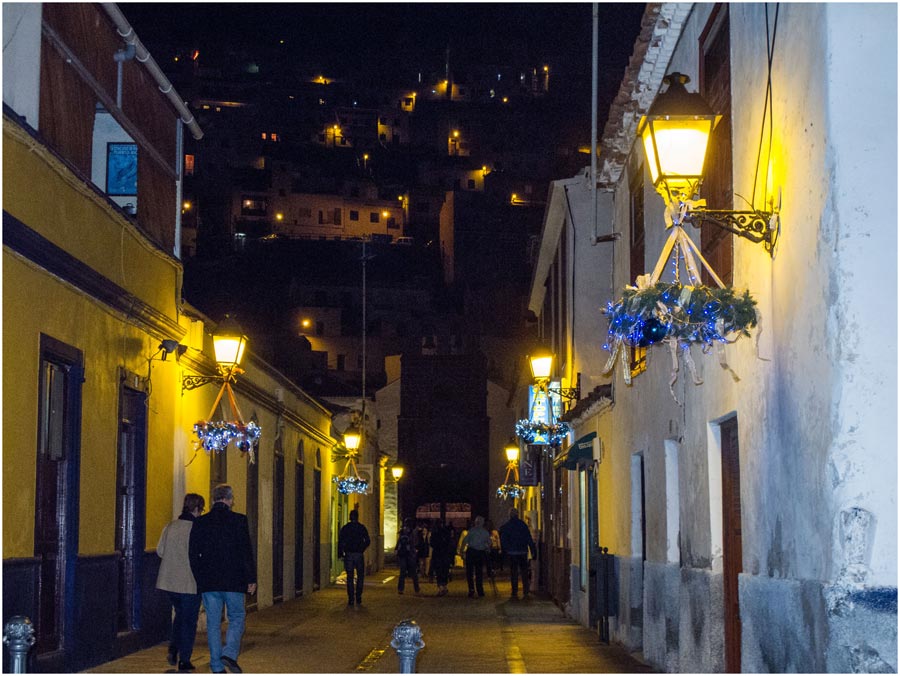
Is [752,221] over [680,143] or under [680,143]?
under

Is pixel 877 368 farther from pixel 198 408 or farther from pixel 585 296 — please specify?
pixel 585 296

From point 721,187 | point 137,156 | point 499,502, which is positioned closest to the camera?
point 721,187

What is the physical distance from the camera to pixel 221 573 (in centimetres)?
1183

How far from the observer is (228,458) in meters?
20.8

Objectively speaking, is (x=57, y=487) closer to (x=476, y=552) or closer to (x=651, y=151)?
(x=651, y=151)

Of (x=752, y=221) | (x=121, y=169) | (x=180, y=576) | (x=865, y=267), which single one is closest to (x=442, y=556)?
(x=121, y=169)

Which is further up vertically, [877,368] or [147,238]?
[147,238]

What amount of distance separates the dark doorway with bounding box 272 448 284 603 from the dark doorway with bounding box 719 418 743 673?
15.3 meters

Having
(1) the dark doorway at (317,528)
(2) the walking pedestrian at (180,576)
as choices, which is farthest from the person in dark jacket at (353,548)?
(2) the walking pedestrian at (180,576)

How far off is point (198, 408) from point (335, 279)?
7023 cm

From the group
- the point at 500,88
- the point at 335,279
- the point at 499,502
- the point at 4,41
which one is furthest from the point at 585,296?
the point at 500,88

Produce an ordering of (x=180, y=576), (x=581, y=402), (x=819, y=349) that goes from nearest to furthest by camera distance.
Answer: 1. (x=819, y=349)
2. (x=180, y=576)
3. (x=581, y=402)

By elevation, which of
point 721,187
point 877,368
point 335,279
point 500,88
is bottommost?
point 877,368

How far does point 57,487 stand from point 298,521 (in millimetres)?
16790
